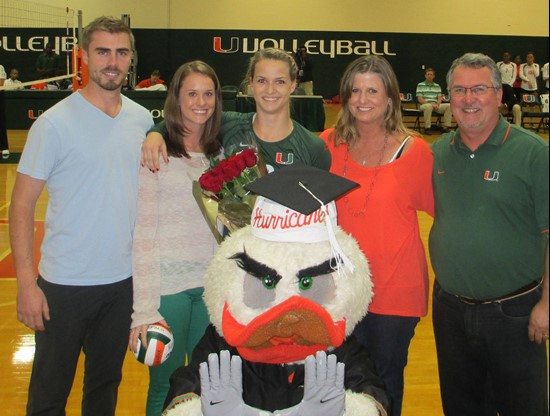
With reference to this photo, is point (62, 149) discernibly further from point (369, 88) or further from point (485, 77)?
point (485, 77)

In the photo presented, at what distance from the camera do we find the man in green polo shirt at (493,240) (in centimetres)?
230

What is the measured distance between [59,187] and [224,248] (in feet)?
2.72

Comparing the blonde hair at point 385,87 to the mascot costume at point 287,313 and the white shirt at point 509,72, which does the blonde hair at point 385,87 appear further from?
the white shirt at point 509,72

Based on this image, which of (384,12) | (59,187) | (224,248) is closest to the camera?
(224,248)

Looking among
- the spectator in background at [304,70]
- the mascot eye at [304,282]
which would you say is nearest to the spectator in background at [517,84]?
the spectator in background at [304,70]

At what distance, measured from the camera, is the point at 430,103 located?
15508 millimetres

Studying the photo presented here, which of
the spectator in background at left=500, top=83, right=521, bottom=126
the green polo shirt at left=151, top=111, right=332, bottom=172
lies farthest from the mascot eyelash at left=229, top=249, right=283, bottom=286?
the spectator in background at left=500, top=83, right=521, bottom=126

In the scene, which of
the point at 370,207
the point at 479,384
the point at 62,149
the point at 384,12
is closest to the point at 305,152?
the point at 370,207

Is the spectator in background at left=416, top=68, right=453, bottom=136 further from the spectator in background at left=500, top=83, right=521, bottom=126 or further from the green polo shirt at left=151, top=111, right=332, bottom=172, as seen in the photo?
the green polo shirt at left=151, top=111, right=332, bottom=172

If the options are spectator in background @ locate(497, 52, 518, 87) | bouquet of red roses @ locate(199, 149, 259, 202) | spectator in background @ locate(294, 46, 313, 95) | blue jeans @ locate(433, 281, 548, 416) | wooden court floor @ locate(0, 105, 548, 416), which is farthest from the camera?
spectator in background @ locate(294, 46, 313, 95)

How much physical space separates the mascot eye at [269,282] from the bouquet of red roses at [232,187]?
324 millimetres

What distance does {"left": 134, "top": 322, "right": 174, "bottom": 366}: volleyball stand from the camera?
87.2 inches

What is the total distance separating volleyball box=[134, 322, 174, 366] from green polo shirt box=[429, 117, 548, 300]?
109 centimetres

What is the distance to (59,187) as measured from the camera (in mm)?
2449
